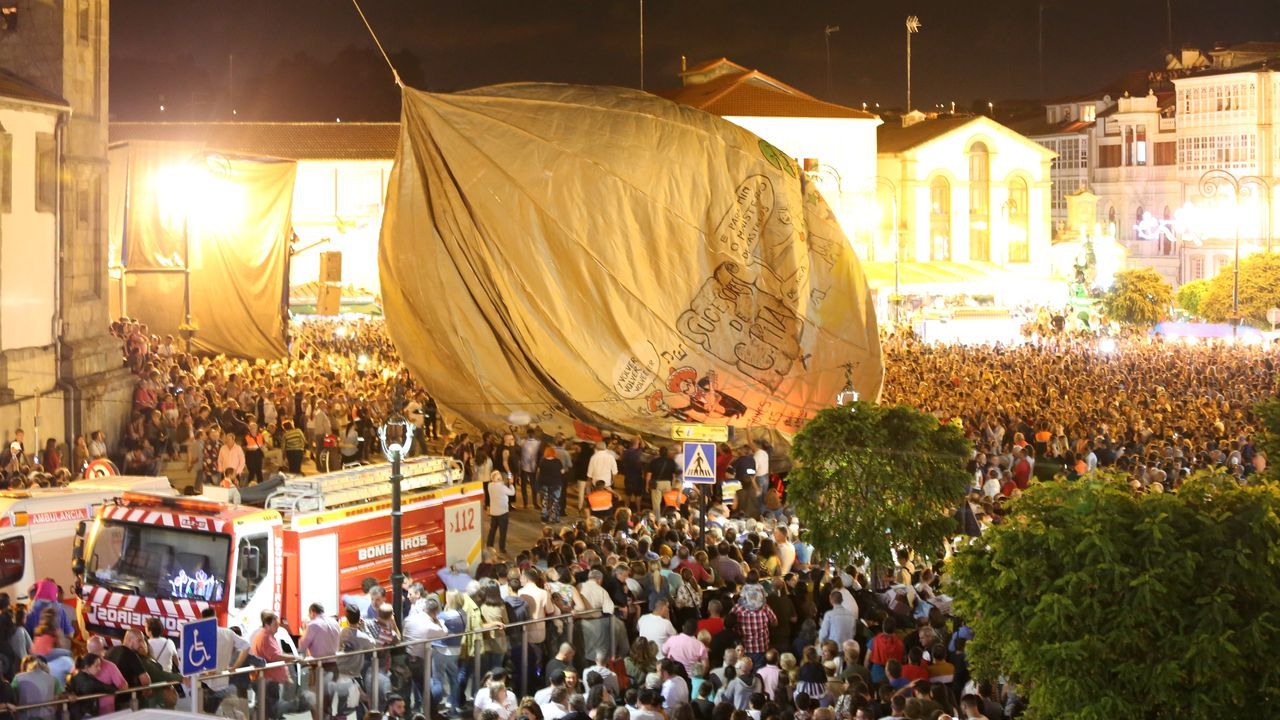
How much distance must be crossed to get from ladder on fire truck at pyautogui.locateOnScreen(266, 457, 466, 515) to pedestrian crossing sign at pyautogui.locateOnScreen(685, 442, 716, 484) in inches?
96.8

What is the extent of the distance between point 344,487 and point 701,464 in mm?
3704

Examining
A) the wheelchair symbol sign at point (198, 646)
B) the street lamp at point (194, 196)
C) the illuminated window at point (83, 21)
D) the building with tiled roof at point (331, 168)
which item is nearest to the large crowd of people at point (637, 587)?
the wheelchair symbol sign at point (198, 646)

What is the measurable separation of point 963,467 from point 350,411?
10.8 m

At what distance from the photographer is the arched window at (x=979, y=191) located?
7119 cm

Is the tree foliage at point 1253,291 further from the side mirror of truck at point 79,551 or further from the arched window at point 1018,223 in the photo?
the side mirror of truck at point 79,551

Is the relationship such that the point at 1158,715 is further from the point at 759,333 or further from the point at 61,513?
the point at 759,333

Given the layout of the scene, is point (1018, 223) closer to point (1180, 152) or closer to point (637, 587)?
point (1180, 152)

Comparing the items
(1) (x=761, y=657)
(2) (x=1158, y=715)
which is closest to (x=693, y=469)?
(1) (x=761, y=657)

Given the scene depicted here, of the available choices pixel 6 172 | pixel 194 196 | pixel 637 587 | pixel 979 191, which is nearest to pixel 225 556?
pixel 637 587

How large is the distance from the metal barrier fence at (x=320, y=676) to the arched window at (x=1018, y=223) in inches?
2437

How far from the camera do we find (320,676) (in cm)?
1112

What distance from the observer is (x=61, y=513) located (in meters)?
14.0

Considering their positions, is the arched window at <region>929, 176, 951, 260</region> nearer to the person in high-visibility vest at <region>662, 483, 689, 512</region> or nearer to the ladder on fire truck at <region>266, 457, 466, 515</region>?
the person in high-visibility vest at <region>662, 483, 689, 512</region>

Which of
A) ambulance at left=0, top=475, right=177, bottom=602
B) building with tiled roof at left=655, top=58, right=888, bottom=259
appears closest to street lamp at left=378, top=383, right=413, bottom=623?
ambulance at left=0, top=475, right=177, bottom=602
